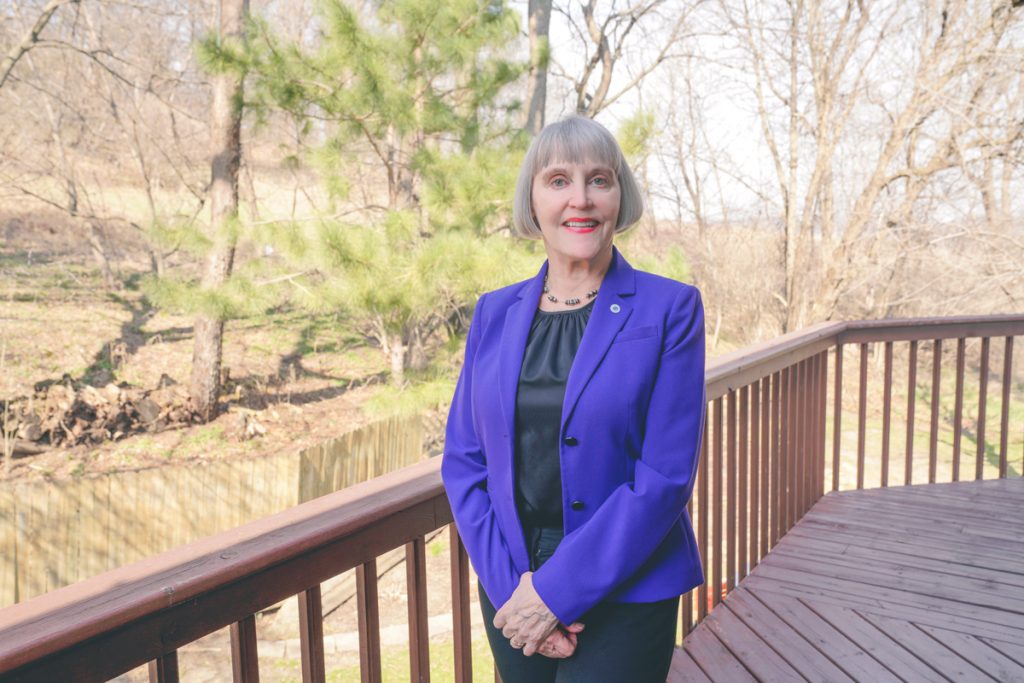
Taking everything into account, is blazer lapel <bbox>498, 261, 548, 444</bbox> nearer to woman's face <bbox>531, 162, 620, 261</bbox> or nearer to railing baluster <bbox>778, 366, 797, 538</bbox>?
woman's face <bbox>531, 162, 620, 261</bbox>

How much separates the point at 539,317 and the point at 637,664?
644 millimetres

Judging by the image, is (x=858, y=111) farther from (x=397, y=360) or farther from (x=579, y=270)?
(x=579, y=270)

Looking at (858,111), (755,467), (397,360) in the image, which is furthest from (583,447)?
(858,111)

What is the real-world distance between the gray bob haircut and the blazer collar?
10 centimetres

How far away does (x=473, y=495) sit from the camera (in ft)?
4.75

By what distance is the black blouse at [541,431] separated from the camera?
138cm

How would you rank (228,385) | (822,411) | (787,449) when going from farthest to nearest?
(228,385) < (822,411) < (787,449)

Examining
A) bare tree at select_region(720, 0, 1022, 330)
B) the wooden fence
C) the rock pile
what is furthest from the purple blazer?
bare tree at select_region(720, 0, 1022, 330)

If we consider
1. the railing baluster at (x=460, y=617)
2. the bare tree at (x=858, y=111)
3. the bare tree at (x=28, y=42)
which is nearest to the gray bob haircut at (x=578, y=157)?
the railing baluster at (x=460, y=617)

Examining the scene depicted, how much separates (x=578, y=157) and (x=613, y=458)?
53 centimetres

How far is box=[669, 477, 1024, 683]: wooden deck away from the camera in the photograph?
2.35 m

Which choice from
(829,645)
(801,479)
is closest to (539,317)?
(829,645)

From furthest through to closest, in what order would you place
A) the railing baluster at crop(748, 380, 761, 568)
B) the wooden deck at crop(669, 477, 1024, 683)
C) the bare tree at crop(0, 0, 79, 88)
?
the bare tree at crop(0, 0, 79, 88), the railing baluster at crop(748, 380, 761, 568), the wooden deck at crop(669, 477, 1024, 683)

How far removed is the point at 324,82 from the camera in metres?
6.95
